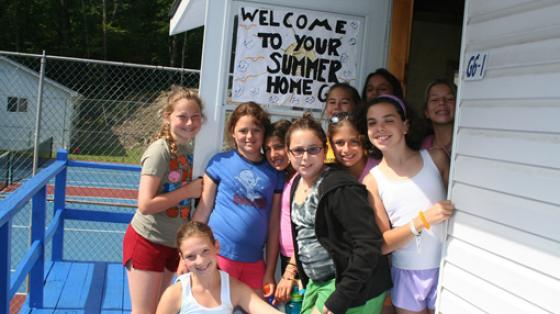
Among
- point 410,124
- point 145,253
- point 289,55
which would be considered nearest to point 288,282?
point 145,253

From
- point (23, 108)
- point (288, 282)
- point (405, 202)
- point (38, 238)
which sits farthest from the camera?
point (23, 108)

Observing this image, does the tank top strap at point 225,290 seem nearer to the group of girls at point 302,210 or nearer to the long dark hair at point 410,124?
the group of girls at point 302,210

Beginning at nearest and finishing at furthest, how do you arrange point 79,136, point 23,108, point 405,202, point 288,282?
point 405,202, point 288,282, point 79,136, point 23,108

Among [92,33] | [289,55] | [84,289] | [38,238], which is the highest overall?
[92,33]

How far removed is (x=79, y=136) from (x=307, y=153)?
11.8 meters

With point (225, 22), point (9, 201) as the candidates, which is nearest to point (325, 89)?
point (225, 22)

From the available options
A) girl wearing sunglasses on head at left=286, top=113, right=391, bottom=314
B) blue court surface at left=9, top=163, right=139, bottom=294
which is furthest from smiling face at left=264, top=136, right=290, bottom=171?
blue court surface at left=9, top=163, right=139, bottom=294

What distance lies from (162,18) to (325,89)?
33312 millimetres

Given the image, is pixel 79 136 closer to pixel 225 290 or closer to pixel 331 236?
pixel 225 290

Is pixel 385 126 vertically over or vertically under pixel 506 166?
over

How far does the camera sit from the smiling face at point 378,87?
3.12 metres

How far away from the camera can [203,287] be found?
2.55 meters

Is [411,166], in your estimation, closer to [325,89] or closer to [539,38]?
[539,38]

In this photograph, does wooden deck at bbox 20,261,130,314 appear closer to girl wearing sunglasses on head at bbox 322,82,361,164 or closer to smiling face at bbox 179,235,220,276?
Answer: smiling face at bbox 179,235,220,276
